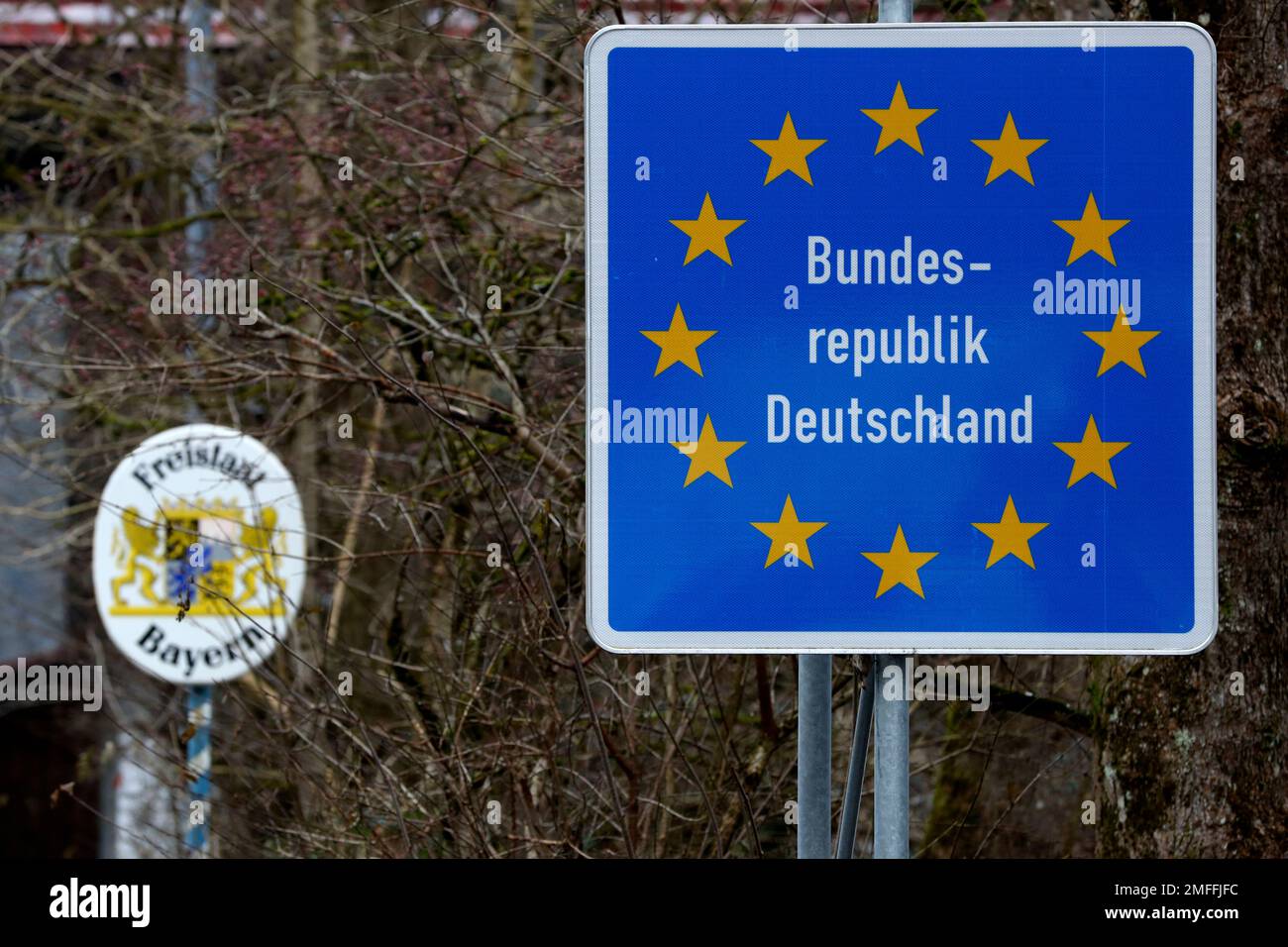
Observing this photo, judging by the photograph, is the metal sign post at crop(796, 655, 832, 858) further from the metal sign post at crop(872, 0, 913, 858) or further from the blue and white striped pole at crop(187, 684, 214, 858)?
the blue and white striped pole at crop(187, 684, 214, 858)

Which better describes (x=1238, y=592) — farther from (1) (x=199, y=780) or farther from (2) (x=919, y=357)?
(1) (x=199, y=780)

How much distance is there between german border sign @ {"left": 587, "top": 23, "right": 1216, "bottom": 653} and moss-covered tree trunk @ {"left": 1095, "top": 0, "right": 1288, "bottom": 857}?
189 cm

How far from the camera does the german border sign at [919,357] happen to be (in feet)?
8.04

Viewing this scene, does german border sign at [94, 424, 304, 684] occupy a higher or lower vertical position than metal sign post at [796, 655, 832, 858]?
higher

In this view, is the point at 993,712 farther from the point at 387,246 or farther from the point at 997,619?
the point at 997,619

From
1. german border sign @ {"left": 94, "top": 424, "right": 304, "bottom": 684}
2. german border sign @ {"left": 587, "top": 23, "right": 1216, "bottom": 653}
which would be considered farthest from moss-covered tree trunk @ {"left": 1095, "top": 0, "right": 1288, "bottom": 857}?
german border sign @ {"left": 94, "top": 424, "right": 304, "bottom": 684}

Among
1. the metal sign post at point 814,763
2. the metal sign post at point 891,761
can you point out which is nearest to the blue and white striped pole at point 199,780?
the metal sign post at point 814,763

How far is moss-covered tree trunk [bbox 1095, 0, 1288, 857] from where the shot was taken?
4180 millimetres

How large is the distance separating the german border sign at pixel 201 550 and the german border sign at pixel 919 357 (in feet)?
7.83

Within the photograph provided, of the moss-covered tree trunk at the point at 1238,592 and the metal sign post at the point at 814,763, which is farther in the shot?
the moss-covered tree trunk at the point at 1238,592

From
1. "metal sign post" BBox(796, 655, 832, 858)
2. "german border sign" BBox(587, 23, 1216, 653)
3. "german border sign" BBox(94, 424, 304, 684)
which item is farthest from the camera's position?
"german border sign" BBox(94, 424, 304, 684)

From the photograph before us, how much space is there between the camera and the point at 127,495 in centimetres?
624

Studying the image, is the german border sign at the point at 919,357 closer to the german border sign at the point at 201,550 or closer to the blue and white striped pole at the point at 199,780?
the german border sign at the point at 201,550
